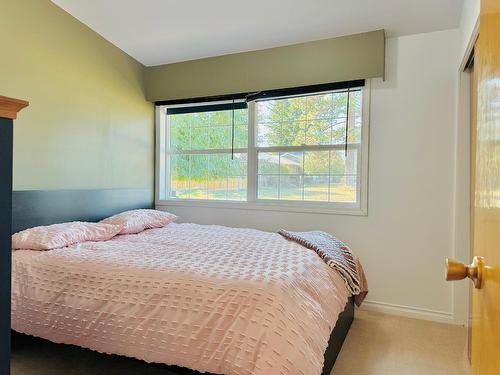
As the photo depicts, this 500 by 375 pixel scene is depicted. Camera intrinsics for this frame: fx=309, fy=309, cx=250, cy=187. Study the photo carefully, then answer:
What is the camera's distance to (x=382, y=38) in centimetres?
272

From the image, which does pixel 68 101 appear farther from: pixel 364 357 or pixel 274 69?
pixel 364 357

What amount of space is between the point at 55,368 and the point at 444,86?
3507 millimetres

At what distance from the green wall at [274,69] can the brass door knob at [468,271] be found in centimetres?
244

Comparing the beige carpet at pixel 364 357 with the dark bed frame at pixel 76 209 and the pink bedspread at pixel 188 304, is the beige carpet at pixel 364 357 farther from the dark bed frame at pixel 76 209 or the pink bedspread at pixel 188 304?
the pink bedspread at pixel 188 304

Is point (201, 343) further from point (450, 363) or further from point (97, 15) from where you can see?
point (97, 15)

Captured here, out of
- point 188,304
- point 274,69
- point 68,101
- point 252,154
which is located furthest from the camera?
point 252,154

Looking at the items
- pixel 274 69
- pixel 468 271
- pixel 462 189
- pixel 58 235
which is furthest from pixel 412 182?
pixel 58 235

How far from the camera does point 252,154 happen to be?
339cm

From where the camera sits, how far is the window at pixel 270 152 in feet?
9.87

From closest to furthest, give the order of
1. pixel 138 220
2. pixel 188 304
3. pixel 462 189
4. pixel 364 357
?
pixel 188 304
pixel 364 357
pixel 462 189
pixel 138 220

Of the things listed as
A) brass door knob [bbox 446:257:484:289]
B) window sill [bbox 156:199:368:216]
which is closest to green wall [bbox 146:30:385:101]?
window sill [bbox 156:199:368:216]

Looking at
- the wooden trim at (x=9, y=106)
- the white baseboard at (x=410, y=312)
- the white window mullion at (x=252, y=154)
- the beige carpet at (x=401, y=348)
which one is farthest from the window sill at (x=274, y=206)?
the wooden trim at (x=9, y=106)

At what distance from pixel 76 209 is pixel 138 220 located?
528 mm

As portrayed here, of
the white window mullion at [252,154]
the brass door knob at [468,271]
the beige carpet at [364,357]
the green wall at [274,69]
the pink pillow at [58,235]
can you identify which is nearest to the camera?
the brass door knob at [468,271]
